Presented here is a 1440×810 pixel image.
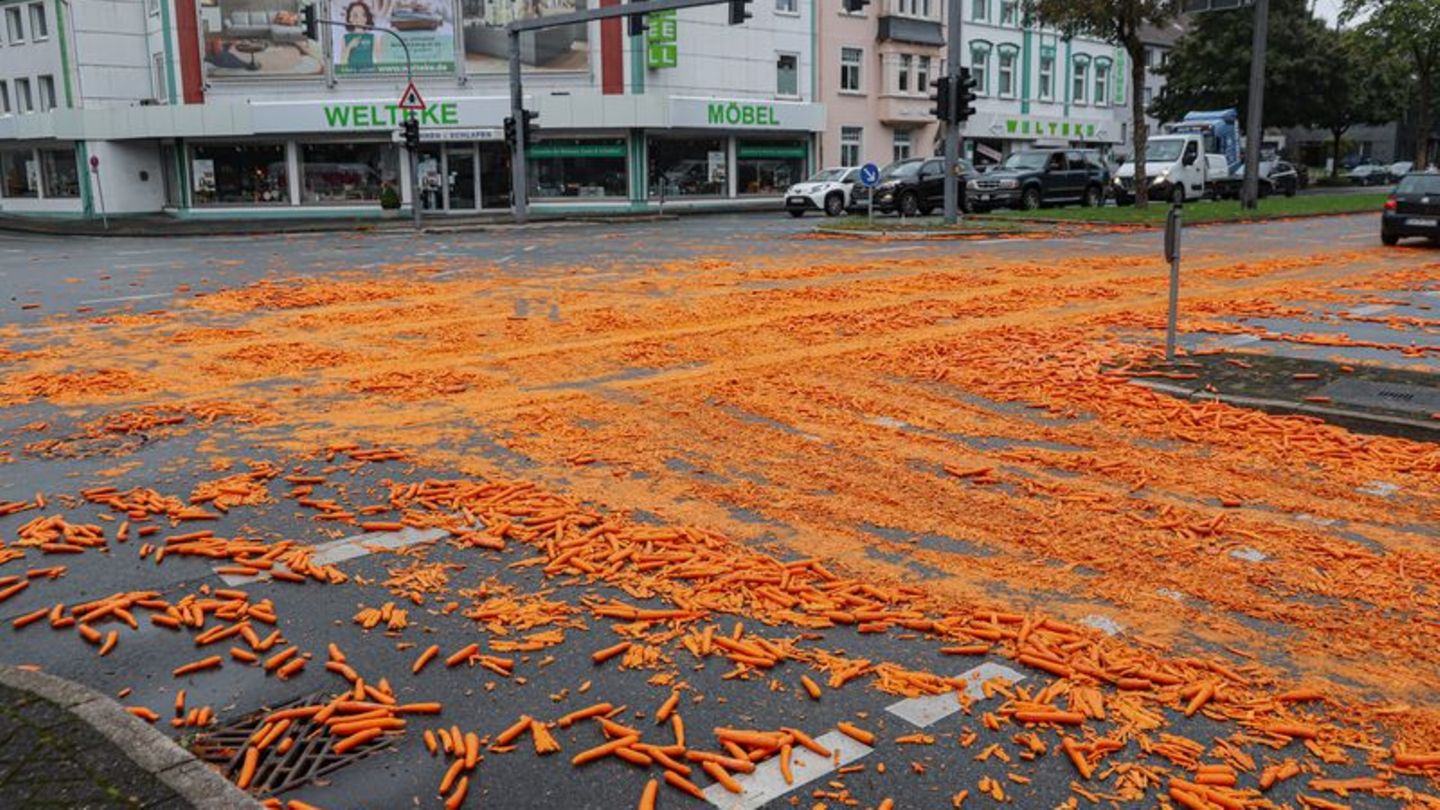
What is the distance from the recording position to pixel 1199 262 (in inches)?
794

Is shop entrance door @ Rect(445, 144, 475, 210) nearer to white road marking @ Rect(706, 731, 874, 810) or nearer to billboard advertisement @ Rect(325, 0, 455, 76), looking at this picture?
billboard advertisement @ Rect(325, 0, 455, 76)

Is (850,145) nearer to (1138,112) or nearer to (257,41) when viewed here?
(1138,112)

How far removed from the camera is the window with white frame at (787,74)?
4862 cm

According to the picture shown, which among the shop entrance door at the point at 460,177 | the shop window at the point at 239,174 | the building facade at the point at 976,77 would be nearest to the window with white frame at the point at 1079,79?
the building facade at the point at 976,77

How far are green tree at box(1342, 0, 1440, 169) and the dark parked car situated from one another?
1137 inches

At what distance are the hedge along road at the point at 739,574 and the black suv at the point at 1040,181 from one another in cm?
2718

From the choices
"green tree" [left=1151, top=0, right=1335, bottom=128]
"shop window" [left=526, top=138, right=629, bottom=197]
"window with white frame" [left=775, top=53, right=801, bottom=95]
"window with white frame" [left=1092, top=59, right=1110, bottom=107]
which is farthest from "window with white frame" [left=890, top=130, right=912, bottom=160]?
"green tree" [left=1151, top=0, right=1335, bottom=128]

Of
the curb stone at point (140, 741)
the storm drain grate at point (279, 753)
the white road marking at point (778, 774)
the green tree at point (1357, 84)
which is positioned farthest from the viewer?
the green tree at point (1357, 84)

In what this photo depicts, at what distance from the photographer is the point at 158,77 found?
46156mm

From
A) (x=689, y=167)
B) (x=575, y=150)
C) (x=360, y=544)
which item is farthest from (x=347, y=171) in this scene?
(x=360, y=544)

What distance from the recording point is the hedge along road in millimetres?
3916

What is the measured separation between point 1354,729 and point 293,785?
3.48m

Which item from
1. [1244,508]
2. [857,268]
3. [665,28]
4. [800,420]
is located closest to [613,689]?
[1244,508]

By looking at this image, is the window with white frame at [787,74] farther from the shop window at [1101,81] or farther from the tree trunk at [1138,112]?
the shop window at [1101,81]
